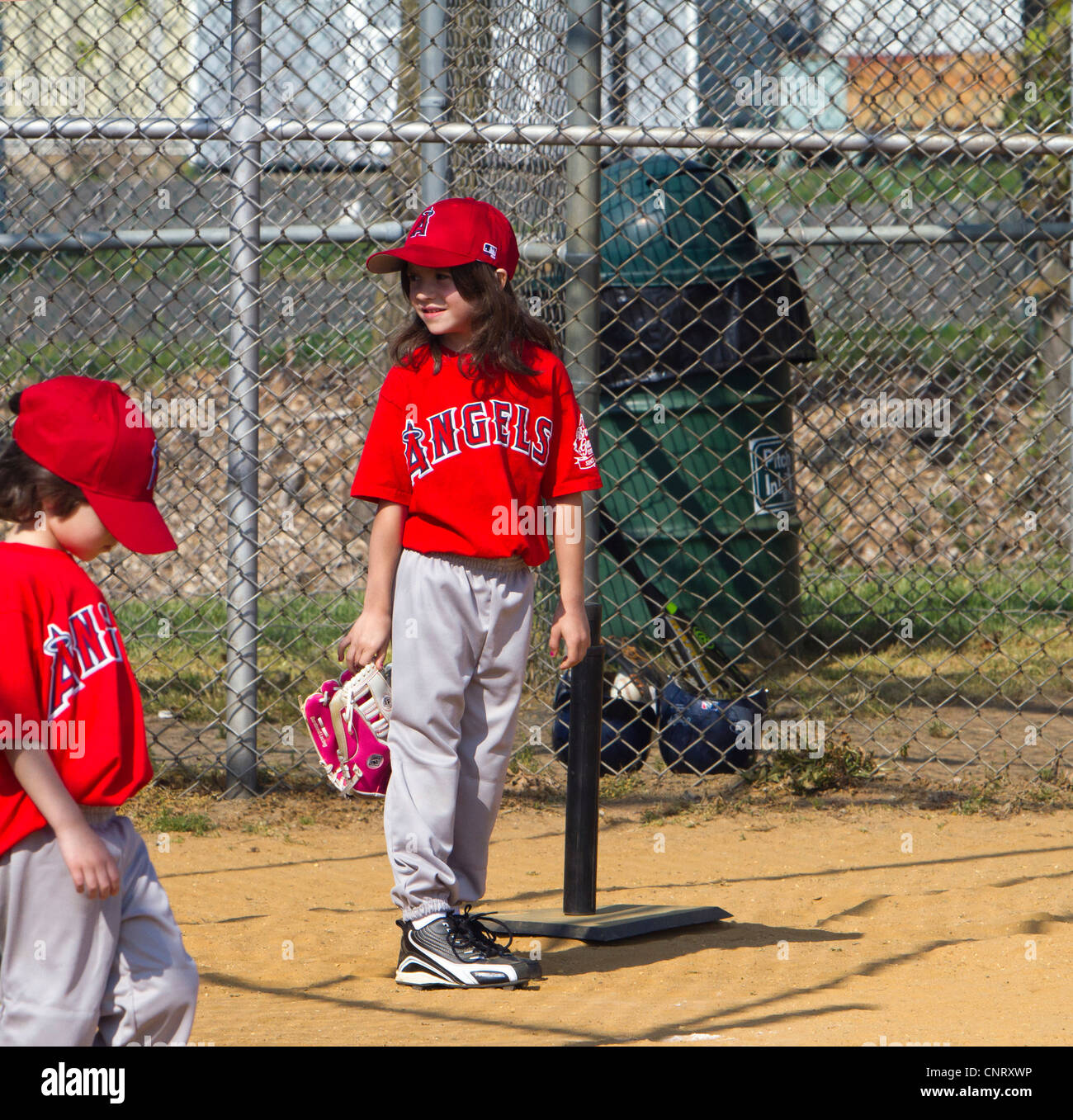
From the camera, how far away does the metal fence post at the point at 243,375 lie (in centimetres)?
406

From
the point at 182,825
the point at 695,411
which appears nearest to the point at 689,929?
the point at 182,825

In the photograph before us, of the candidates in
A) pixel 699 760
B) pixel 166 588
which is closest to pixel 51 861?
pixel 699 760

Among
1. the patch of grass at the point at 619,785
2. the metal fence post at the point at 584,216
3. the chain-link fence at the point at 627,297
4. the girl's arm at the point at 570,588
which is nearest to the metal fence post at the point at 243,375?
the chain-link fence at the point at 627,297

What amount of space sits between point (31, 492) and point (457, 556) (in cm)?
112

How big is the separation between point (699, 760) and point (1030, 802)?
1.13 metres

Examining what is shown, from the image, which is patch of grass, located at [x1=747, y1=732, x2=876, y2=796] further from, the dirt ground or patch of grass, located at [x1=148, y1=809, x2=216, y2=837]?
patch of grass, located at [x1=148, y1=809, x2=216, y2=837]

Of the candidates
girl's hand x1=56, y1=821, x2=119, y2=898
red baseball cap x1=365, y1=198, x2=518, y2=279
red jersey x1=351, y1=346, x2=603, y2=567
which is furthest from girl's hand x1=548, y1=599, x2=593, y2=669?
girl's hand x1=56, y1=821, x2=119, y2=898

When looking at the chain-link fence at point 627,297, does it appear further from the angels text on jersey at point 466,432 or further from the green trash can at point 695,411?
the angels text on jersey at point 466,432

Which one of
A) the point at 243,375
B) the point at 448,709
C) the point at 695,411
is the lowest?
the point at 448,709

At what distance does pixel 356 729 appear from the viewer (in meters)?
2.87

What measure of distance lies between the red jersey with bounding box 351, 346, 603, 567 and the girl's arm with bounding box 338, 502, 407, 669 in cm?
3

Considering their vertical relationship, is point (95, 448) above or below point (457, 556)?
above

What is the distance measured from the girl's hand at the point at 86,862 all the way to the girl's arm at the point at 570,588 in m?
1.28

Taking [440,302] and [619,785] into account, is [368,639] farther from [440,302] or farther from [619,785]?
[619,785]
